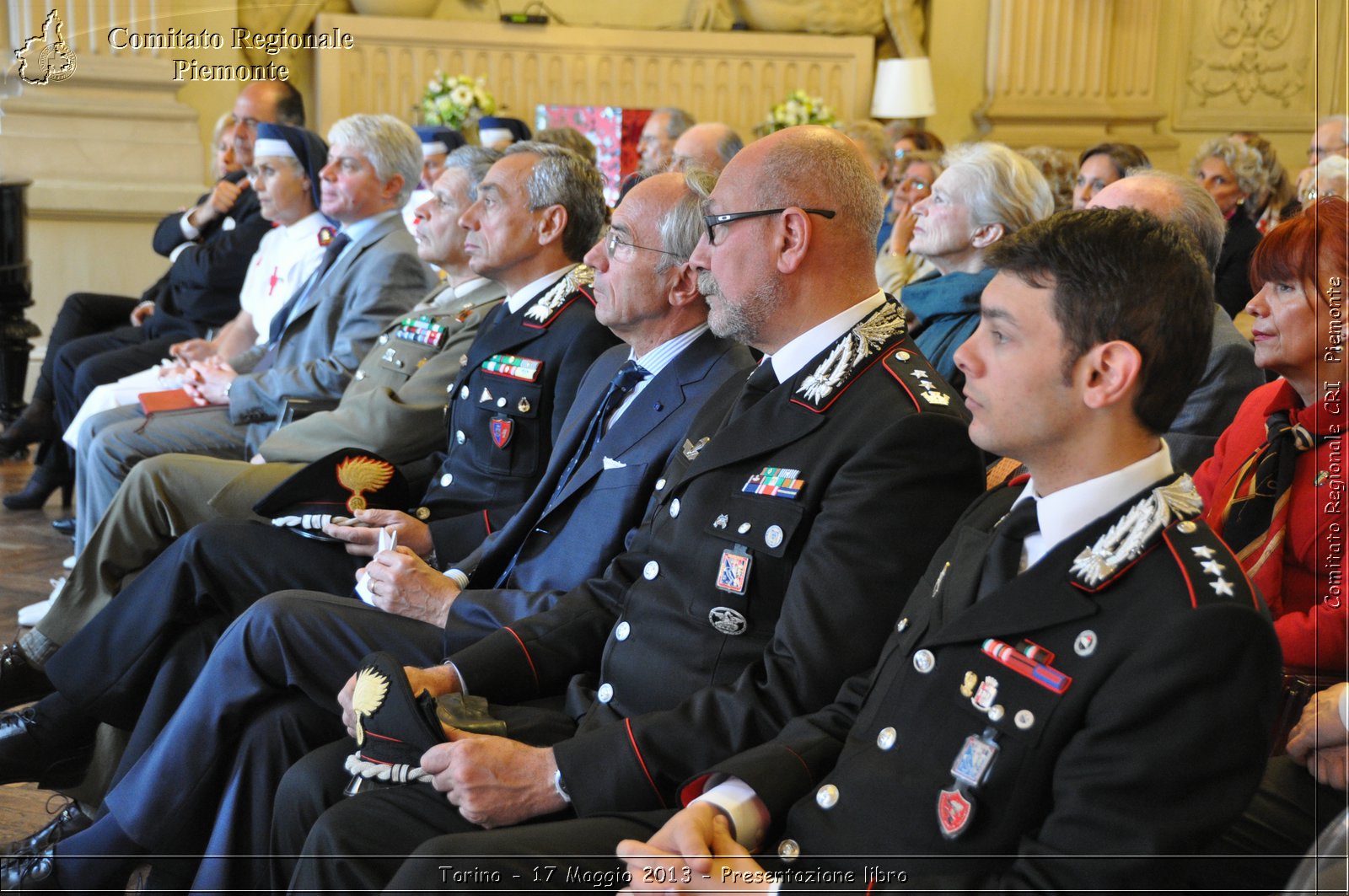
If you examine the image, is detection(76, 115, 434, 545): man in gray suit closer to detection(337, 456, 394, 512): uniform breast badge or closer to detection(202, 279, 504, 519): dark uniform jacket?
detection(202, 279, 504, 519): dark uniform jacket

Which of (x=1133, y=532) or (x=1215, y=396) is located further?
(x=1215, y=396)

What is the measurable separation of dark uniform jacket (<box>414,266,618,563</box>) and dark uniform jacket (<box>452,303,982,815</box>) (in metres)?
0.69

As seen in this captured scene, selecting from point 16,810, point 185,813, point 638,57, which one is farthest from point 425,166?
point 185,813

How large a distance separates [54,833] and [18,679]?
65 centimetres

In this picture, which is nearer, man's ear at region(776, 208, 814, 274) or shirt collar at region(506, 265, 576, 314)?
man's ear at region(776, 208, 814, 274)

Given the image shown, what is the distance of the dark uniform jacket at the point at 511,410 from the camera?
2688mm

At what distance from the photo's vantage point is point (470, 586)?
2414 millimetres

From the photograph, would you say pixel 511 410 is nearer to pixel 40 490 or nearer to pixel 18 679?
pixel 18 679

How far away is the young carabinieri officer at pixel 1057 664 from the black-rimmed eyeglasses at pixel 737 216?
1.75 feet

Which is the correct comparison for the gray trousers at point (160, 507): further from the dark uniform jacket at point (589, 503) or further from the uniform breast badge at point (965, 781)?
the uniform breast badge at point (965, 781)

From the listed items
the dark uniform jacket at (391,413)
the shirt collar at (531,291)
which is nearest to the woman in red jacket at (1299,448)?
the shirt collar at (531,291)

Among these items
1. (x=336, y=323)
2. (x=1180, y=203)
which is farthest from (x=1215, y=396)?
(x=336, y=323)

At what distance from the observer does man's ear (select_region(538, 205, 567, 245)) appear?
298 centimetres

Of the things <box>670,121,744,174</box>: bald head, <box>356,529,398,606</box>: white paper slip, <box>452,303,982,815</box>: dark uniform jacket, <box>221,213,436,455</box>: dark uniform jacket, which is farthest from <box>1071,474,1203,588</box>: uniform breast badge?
<box>670,121,744,174</box>: bald head
